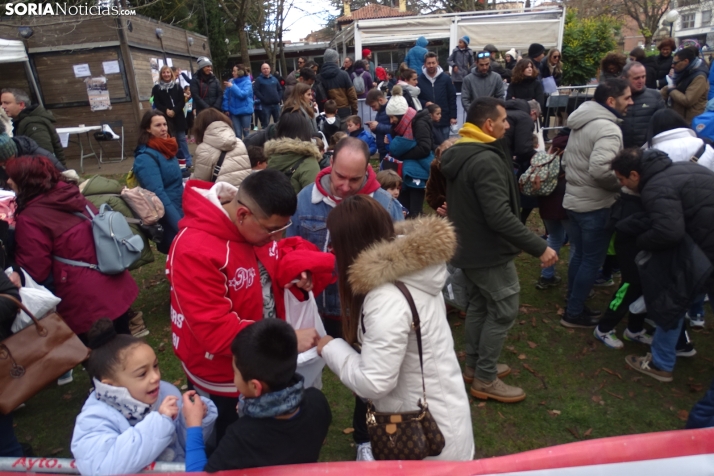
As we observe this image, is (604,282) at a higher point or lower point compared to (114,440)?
lower

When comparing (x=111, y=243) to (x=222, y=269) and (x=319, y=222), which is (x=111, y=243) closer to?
(x=319, y=222)

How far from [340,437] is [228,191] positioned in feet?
6.81

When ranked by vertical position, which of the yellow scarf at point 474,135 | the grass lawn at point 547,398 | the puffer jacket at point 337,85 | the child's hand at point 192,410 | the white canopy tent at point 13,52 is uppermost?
the white canopy tent at point 13,52

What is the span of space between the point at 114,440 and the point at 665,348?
154 inches

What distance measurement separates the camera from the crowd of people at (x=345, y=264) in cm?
194

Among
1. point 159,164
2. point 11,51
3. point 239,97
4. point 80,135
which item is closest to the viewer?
point 159,164

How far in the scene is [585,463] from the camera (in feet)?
5.99

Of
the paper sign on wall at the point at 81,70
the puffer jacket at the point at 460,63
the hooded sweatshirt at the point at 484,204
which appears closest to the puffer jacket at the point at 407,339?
the hooded sweatshirt at the point at 484,204

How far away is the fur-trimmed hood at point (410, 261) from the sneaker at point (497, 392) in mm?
2104

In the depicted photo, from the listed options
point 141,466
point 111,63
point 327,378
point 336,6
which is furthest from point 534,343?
point 336,6

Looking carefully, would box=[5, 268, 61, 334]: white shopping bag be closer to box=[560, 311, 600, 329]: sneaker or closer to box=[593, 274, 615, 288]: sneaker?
box=[560, 311, 600, 329]: sneaker

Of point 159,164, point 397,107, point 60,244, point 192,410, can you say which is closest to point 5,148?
point 159,164

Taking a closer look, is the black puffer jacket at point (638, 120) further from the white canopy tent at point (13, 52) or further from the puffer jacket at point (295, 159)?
the white canopy tent at point (13, 52)

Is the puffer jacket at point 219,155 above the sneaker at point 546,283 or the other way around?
above
